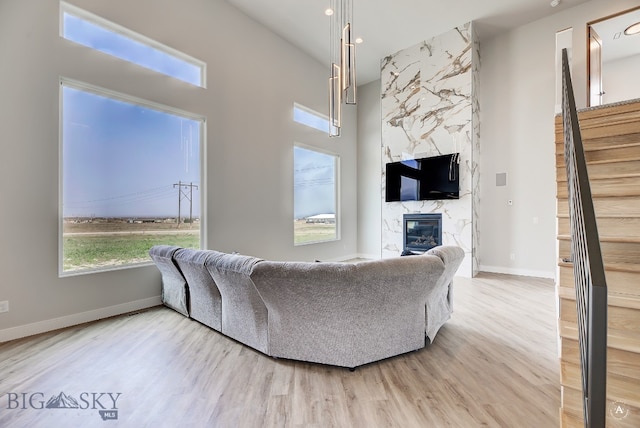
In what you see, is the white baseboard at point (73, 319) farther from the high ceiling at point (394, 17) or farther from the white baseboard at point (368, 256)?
the white baseboard at point (368, 256)

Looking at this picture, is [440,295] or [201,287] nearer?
[440,295]

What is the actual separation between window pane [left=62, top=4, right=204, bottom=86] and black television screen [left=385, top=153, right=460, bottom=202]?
4180mm

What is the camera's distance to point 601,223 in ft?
6.26

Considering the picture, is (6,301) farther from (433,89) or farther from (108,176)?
(433,89)

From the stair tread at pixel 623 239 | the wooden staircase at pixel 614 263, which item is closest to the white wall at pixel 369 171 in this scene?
the wooden staircase at pixel 614 263

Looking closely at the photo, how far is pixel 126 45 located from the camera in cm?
365

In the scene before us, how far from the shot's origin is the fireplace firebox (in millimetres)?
5980

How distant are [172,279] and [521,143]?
245 inches

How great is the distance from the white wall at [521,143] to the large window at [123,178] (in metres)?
5.38

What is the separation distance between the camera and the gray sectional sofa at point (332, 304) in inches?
82.2

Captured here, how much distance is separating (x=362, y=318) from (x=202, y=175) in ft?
10.9

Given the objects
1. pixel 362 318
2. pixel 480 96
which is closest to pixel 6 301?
pixel 362 318

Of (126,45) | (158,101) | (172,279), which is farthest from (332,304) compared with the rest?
(126,45)

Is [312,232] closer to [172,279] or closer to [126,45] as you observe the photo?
[172,279]
